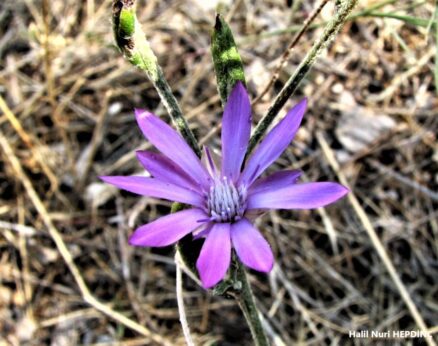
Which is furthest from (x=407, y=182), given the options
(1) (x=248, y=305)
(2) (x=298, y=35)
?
(1) (x=248, y=305)

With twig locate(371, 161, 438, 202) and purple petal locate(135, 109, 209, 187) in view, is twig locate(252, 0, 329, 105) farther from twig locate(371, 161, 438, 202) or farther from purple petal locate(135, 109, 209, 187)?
twig locate(371, 161, 438, 202)

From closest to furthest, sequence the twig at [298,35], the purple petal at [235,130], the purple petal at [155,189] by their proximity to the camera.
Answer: the purple petal at [155,189]
the purple petal at [235,130]
the twig at [298,35]

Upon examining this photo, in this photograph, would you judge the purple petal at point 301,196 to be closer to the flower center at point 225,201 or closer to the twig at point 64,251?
the flower center at point 225,201

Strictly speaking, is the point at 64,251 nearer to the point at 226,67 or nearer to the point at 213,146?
the point at 213,146

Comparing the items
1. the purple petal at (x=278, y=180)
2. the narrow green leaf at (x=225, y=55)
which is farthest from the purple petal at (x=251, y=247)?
the narrow green leaf at (x=225, y=55)

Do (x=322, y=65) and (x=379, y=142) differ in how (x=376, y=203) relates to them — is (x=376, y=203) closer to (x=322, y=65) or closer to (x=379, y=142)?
(x=379, y=142)

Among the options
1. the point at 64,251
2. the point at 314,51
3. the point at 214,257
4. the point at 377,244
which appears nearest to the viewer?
the point at 214,257

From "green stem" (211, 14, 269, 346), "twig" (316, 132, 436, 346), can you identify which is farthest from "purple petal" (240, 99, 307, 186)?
"twig" (316, 132, 436, 346)
